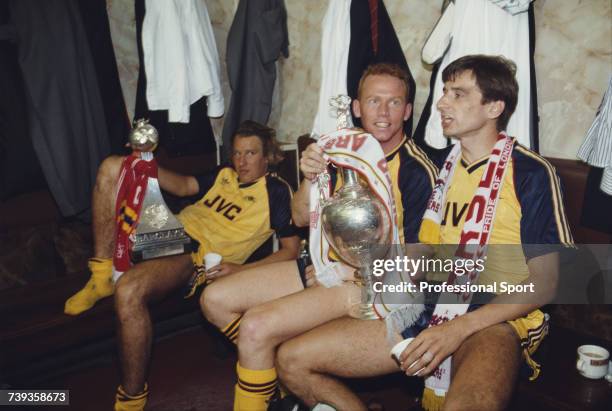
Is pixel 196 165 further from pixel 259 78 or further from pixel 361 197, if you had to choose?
pixel 361 197

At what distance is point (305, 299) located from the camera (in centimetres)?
158

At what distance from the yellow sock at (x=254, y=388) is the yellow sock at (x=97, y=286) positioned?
2.96ft

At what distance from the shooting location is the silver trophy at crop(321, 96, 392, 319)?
1.28 m

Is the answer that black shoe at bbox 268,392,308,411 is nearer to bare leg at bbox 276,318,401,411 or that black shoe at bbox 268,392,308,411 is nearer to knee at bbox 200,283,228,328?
bare leg at bbox 276,318,401,411

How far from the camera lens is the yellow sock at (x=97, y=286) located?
2.07 meters

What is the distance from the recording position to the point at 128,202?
2.08 m

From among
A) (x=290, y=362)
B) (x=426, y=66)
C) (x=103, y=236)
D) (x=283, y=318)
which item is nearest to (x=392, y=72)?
(x=426, y=66)

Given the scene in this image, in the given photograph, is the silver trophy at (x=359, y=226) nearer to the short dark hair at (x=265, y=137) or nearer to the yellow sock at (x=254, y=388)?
the yellow sock at (x=254, y=388)

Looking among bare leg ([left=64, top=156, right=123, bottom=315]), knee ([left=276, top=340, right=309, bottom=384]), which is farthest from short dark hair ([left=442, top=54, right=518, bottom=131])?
bare leg ([left=64, top=156, right=123, bottom=315])

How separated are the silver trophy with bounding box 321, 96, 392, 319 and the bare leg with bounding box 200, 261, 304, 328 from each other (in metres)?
0.42

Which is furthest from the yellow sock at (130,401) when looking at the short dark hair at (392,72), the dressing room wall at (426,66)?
the dressing room wall at (426,66)

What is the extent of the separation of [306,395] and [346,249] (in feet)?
1.59

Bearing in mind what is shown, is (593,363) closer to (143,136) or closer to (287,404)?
(287,404)

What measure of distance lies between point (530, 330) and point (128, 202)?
1.63m
